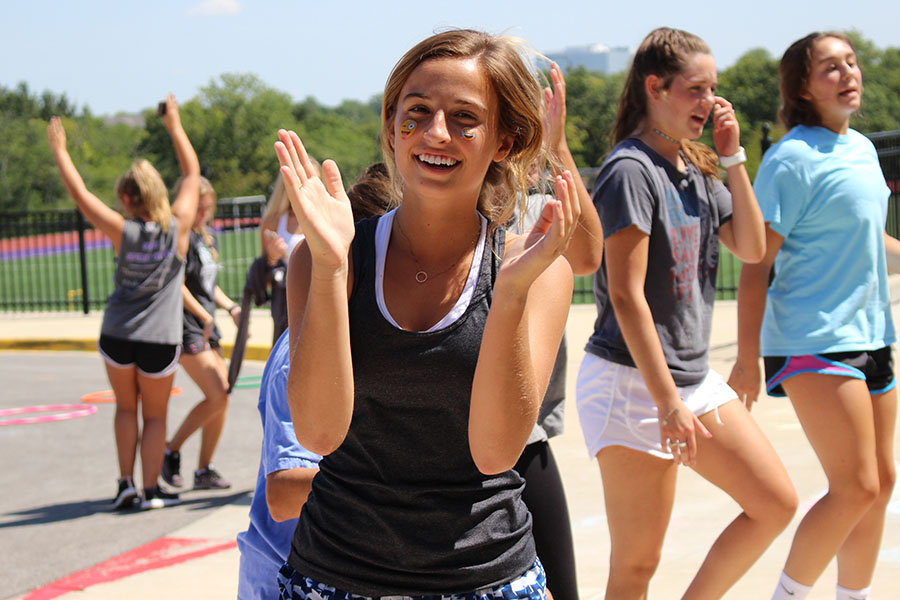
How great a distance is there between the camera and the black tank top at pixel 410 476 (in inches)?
78.3

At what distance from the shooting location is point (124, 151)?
88.6 metres

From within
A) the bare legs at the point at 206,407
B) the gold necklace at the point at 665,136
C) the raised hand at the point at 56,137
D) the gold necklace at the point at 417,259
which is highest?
the gold necklace at the point at 665,136

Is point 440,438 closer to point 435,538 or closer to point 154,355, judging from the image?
point 435,538

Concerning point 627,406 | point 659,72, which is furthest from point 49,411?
point 659,72

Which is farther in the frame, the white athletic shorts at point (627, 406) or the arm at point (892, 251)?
the arm at point (892, 251)

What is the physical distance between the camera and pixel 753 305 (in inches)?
147

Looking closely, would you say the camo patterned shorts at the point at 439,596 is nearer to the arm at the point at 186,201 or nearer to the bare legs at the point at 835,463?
the bare legs at the point at 835,463

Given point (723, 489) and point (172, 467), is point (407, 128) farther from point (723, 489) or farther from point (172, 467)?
point (172, 467)

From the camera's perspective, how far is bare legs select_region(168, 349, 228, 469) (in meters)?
6.73

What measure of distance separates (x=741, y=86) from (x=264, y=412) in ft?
224

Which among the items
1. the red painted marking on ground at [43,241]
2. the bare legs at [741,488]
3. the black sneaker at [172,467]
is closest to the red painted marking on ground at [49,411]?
the black sneaker at [172,467]

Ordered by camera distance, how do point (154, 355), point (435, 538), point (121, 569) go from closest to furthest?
point (435, 538)
point (121, 569)
point (154, 355)

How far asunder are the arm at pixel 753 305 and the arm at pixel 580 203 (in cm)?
69

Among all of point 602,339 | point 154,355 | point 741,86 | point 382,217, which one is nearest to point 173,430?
A: point 154,355
